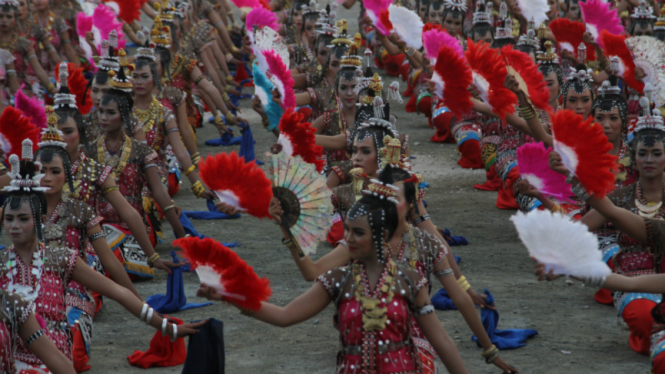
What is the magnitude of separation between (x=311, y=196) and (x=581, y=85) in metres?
3.98

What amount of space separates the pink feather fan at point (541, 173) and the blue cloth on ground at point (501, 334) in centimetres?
83

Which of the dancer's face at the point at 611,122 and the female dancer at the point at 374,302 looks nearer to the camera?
the female dancer at the point at 374,302

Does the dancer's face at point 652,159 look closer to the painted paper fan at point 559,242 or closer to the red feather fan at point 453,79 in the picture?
the red feather fan at point 453,79

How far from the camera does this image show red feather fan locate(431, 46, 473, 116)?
5.37 m

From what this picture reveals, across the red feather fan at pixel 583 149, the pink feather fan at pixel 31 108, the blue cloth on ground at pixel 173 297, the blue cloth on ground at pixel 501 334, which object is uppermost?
the red feather fan at pixel 583 149

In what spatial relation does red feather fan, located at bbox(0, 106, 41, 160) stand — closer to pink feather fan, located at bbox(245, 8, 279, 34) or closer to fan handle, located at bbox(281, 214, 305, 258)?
fan handle, located at bbox(281, 214, 305, 258)

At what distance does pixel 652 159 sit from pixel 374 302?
2.38 m

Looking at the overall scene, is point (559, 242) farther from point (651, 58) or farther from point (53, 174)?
point (651, 58)

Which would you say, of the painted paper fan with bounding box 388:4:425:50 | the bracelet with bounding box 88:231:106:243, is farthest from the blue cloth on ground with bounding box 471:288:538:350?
the painted paper fan with bounding box 388:4:425:50

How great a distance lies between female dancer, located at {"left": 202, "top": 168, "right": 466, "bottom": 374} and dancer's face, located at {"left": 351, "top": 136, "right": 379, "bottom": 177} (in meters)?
1.38

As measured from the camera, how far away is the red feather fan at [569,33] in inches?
374

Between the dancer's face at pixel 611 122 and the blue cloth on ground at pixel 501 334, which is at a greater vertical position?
the dancer's face at pixel 611 122

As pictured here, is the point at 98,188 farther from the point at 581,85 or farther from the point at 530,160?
the point at 581,85

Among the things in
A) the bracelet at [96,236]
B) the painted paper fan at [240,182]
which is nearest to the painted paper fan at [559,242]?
the painted paper fan at [240,182]
